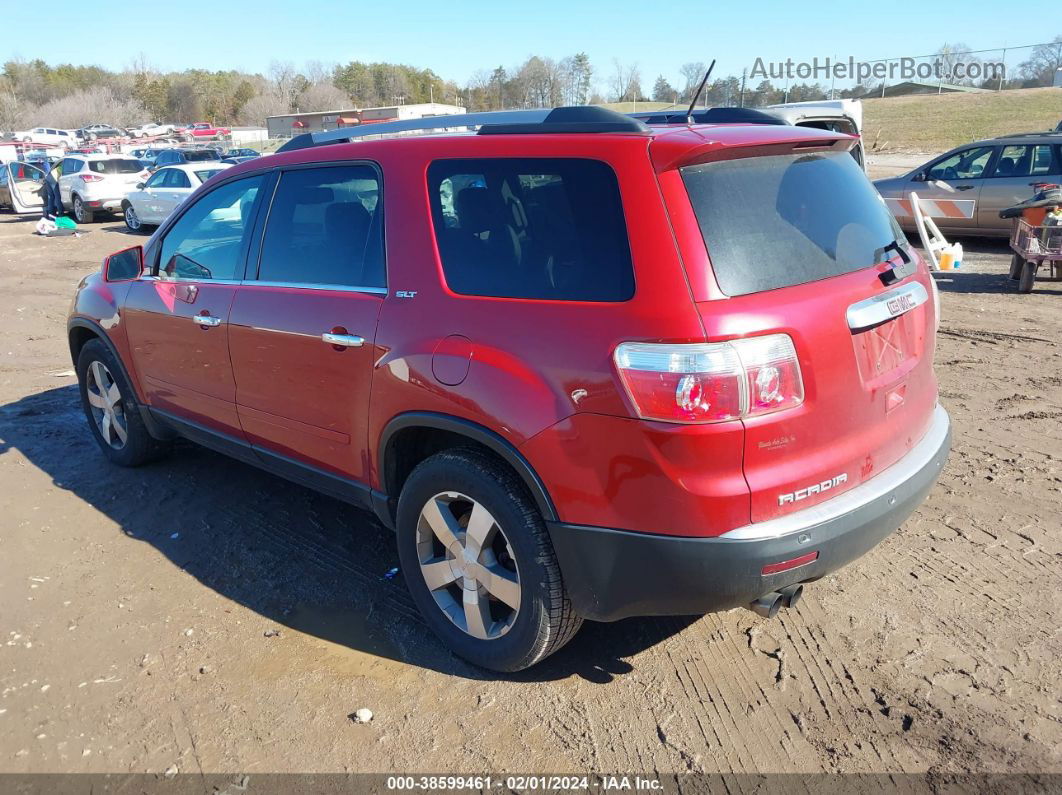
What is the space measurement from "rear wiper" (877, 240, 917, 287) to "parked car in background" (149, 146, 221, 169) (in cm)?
2586

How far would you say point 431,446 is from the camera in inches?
132

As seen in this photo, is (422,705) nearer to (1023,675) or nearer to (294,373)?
(294,373)

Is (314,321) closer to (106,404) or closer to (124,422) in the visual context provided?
(124,422)

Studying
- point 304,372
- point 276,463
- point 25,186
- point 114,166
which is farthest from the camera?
point 25,186

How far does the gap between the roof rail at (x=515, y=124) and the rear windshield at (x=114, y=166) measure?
2044 cm

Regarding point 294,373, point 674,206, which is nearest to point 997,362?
point 674,206

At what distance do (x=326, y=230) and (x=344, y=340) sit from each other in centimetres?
61

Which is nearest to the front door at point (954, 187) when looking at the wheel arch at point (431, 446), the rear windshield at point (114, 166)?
the wheel arch at point (431, 446)

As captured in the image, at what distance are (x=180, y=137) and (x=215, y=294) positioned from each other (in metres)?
64.5

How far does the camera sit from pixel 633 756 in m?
2.71

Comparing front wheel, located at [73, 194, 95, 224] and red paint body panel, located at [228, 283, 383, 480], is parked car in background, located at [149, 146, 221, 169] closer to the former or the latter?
front wheel, located at [73, 194, 95, 224]

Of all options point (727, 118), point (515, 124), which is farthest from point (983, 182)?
point (515, 124)

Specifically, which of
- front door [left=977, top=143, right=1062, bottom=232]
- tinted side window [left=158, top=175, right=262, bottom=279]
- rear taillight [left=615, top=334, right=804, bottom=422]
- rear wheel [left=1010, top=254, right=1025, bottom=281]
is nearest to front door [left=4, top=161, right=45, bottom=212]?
tinted side window [left=158, top=175, right=262, bottom=279]

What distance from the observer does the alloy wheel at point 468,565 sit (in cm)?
297
